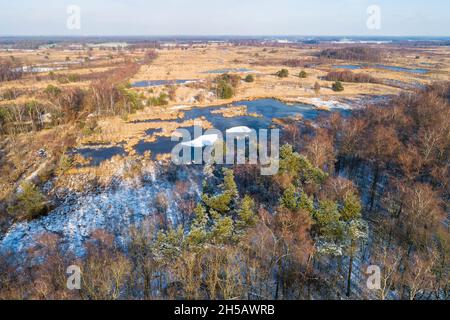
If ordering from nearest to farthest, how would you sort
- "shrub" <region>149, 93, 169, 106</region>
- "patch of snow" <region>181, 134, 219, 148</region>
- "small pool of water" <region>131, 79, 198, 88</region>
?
"patch of snow" <region>181, 134, 219, 148</region> < "shrub" <region>149, 93, 169, 106</region> < "small pool of water" <region>131, 79, 198, 88</region>

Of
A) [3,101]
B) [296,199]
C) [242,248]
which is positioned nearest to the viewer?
[242,248]

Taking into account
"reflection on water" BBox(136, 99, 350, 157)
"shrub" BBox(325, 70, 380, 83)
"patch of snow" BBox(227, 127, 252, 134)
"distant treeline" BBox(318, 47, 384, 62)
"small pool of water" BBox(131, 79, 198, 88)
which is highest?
"distant treeline" BBox(318, 47, 384, 62)

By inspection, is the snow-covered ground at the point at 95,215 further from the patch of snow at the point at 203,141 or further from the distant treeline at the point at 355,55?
the distant treeline at the point at 355,55

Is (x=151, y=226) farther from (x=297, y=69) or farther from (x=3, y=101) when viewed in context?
Answer: (x=297, y=69)

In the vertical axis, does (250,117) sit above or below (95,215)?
above

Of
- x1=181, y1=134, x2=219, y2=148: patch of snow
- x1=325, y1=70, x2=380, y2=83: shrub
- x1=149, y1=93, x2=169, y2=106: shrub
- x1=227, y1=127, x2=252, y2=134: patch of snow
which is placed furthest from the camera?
x1=325, y1=70, x2=380, y2=83: shrub

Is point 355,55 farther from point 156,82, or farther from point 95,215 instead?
point 95,215

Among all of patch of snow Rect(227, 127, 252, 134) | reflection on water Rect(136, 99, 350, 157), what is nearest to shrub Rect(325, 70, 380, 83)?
reflection on water Rect(136, 99, 350, 157)

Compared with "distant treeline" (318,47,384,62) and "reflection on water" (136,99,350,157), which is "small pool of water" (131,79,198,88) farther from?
"distant treeline" (318,47,384,62)

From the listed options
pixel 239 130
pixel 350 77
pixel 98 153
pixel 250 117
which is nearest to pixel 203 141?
pixel 239 130

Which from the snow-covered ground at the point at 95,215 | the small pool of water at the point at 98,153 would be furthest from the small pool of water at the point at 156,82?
the snow-covered ground at the point at 95,215
